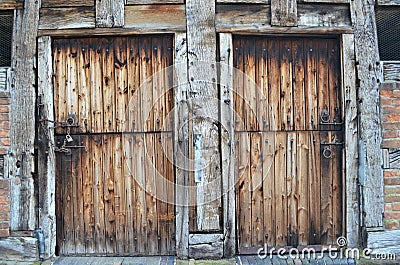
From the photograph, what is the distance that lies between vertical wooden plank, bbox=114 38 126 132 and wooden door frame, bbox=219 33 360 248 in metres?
0.98

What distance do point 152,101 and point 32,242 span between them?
1.81 metres

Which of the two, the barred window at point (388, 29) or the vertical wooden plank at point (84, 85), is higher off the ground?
the barred window at point (388, 29)

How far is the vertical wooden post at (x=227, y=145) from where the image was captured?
4137 millimetres

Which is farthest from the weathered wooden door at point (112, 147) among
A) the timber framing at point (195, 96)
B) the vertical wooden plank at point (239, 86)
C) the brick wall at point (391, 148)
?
the brick wall at point (391, 148)

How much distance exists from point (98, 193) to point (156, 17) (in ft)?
6.15

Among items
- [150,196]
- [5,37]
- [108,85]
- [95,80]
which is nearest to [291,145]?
[150,196]

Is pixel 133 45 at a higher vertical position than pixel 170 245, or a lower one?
higher

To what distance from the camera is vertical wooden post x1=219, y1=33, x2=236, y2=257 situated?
4.14m

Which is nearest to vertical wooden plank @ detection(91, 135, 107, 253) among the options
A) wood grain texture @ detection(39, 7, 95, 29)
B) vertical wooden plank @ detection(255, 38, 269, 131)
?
wood grain texture @ detection(39, 7, 95, 29)

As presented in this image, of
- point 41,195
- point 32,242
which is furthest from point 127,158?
point 32,242

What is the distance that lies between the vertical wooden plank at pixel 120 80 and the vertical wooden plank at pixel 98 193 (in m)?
0.27

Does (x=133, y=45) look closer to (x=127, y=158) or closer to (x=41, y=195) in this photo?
(x=127, y=158)

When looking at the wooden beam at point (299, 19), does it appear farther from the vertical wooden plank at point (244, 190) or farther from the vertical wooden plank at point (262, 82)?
the vertical wooden plank at point (244, 190)

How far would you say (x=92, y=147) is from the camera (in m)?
4.25
